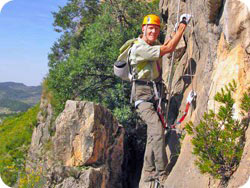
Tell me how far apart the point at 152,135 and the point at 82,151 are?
2.77 metres

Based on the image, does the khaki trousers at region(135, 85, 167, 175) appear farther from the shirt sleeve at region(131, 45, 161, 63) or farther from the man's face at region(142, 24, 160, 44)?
the man's face at region(142, 24, 160, 44)

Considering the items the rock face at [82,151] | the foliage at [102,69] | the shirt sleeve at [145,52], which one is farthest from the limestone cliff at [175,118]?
the foliage at [102,69]

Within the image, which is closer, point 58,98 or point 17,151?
point 58,98

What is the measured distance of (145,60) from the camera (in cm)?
708

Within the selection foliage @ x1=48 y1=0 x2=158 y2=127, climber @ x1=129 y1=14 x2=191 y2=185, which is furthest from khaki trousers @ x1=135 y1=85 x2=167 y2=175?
foliage @ x1=48 y1=0 x2=158 y2=127

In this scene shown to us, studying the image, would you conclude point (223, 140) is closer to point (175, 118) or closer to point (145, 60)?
point (145, 60)

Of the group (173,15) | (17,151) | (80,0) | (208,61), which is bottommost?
(17,151)

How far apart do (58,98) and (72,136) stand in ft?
12.8

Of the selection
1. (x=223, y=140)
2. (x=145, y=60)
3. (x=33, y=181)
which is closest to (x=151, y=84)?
(x=145, y=60)

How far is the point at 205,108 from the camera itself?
5980mm

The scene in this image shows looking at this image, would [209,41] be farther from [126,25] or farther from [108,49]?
[126,25]

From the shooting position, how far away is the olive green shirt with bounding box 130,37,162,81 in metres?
6.83

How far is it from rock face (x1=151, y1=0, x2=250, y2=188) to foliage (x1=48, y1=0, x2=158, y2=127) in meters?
3.65

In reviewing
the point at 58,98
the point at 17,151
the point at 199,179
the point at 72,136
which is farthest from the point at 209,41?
the point at 17,151
